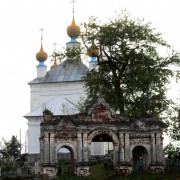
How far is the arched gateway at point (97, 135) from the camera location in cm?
2786

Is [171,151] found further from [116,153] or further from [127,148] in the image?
[116,153]

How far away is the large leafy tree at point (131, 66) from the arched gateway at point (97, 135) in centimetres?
540

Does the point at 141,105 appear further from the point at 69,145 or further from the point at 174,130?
the point at 69,145

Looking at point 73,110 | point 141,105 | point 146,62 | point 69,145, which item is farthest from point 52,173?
point 73,110

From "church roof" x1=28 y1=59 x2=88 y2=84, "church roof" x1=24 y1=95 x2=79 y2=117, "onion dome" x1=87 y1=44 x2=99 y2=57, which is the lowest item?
"church roof" x1=24 y1=95 x2=79 y2=117

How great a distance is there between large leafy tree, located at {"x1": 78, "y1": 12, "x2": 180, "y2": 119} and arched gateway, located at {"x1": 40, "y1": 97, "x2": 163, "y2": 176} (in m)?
5.40

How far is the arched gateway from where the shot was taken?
A: 27.9m

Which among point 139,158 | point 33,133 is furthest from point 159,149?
point 33,133

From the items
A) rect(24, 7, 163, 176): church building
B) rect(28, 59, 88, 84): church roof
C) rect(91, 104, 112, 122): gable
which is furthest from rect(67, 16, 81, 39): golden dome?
rect(91, 104, 112, 122): gable

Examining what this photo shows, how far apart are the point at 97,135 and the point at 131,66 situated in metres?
8.06

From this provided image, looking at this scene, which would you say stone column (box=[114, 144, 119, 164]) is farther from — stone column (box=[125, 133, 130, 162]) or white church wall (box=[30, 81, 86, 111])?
white church wall (box=[30, 81, 86, 111])

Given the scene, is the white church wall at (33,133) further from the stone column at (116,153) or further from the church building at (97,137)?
the stone column at (116,153)

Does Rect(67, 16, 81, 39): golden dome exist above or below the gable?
above

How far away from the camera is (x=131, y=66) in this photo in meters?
35.1
